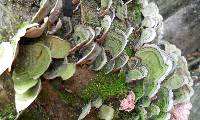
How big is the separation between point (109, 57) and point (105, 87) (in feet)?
0.43

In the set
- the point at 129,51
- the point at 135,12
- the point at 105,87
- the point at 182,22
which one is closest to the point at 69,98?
the point at 105,87

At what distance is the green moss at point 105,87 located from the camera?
1.76m

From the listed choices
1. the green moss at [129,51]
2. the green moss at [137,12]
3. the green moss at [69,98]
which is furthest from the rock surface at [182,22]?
the green moss at [69,98]

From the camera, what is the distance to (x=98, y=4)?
1.84 m

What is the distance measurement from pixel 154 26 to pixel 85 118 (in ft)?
1.71

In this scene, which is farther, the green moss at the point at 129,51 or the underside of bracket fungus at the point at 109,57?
the green moss at the point at 129,51

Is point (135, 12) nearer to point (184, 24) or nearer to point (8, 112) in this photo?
point (8, 112)

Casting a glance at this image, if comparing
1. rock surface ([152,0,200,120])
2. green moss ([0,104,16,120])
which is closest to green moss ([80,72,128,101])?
green moss ([0,104,16,120])

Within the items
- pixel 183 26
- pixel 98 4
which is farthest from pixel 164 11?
pixel 98 4

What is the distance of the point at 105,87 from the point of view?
5.86ft

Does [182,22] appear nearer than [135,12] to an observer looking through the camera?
No

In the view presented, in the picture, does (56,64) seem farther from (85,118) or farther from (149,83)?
(149,83)

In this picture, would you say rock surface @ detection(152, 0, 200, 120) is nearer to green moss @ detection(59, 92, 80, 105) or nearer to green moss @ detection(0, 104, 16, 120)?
green moss @ detection(59, 92, 80, 105)

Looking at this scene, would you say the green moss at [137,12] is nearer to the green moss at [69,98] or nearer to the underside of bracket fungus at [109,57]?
the underside of bracket fungus at [109,57]
